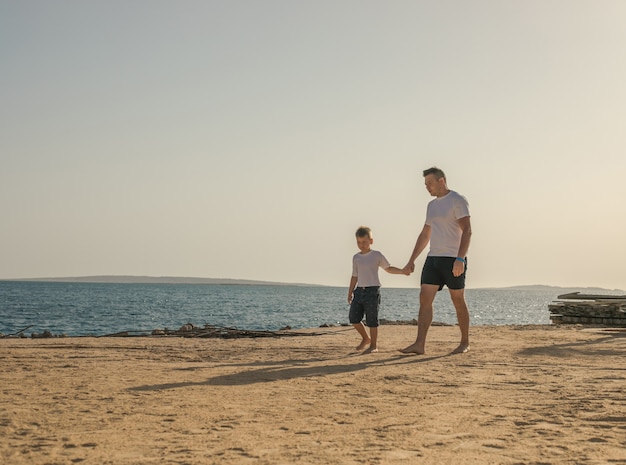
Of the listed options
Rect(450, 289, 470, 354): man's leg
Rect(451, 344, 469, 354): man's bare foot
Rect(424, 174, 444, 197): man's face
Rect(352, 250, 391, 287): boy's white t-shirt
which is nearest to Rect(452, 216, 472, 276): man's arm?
Rect(450, 289, 470, 354): man's leg

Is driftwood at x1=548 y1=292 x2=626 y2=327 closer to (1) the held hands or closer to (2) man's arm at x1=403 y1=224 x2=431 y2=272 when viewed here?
(2) man's arm at x1=403 y1=224 x2=431 y2=272

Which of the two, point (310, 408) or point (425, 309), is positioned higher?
point (425, 309)

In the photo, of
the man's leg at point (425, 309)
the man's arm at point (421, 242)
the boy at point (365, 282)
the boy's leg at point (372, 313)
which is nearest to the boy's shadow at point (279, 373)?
the man's leg at point (425, 309)

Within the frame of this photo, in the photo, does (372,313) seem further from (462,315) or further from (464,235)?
(464,235)

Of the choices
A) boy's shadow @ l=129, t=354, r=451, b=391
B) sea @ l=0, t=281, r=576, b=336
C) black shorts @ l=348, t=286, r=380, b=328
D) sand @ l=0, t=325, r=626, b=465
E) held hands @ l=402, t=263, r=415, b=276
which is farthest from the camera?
sea @ l=0, t=281, r=576, b=336

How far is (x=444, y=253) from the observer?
7617mm

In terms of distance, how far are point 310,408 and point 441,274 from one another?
3.88 meters

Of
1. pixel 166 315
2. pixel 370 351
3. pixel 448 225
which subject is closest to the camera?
pixel 448 225

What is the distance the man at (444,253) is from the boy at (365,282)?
630 millimetres

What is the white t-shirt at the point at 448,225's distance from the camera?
300 inches

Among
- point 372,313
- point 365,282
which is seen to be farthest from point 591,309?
point 372,313

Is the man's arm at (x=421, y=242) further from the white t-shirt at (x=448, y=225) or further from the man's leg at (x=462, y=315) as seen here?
the man's leg at (x=462, y=315)

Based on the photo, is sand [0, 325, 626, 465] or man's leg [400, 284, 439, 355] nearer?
sand [0, 325, 626, 465]

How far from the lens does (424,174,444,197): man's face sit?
7.84 metres
